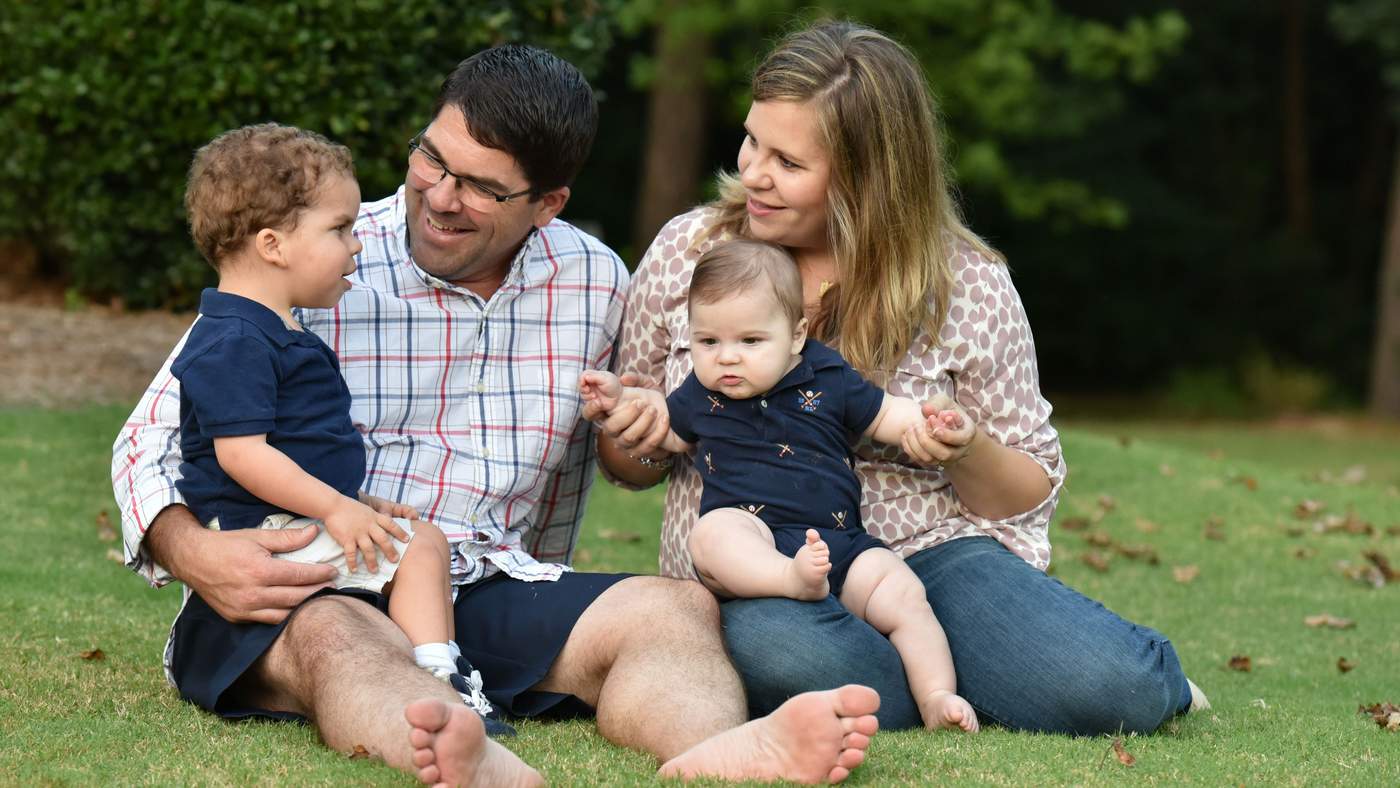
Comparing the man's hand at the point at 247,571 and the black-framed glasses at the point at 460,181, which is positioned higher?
the black-framed glasses at the point at 460,181

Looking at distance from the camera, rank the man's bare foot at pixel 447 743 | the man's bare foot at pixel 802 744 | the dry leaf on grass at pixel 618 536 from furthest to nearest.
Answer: the dry leaf on grass at pixel 618 536 < the man's bare foot at pixel 802 744 < the man's bare foot at pixel 447 743

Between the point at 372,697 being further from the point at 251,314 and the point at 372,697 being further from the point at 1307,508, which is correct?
the point at 1307,508

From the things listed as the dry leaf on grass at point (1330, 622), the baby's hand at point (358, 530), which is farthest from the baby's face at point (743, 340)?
the dry leaf on grass at point (1330, 622)

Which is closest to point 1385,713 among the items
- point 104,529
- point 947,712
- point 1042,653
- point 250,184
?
point 1042,653

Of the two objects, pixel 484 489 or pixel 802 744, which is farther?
pixel 484 489

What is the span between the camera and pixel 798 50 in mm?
3996

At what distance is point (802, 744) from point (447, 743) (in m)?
0.66

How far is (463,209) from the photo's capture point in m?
3.88

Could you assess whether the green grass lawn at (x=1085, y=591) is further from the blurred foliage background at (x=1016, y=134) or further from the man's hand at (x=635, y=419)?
the blurred foliage background at (x=1016, y=134)

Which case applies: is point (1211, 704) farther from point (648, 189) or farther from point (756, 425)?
point (648, 189)

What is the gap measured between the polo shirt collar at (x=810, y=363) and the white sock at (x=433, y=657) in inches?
37.9

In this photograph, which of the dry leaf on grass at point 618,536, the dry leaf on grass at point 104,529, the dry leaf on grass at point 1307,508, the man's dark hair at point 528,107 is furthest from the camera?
the dry leaf on grass at point 1307,508

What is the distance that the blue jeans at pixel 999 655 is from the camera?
3637 mm

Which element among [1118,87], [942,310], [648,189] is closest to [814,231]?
[942,310]
